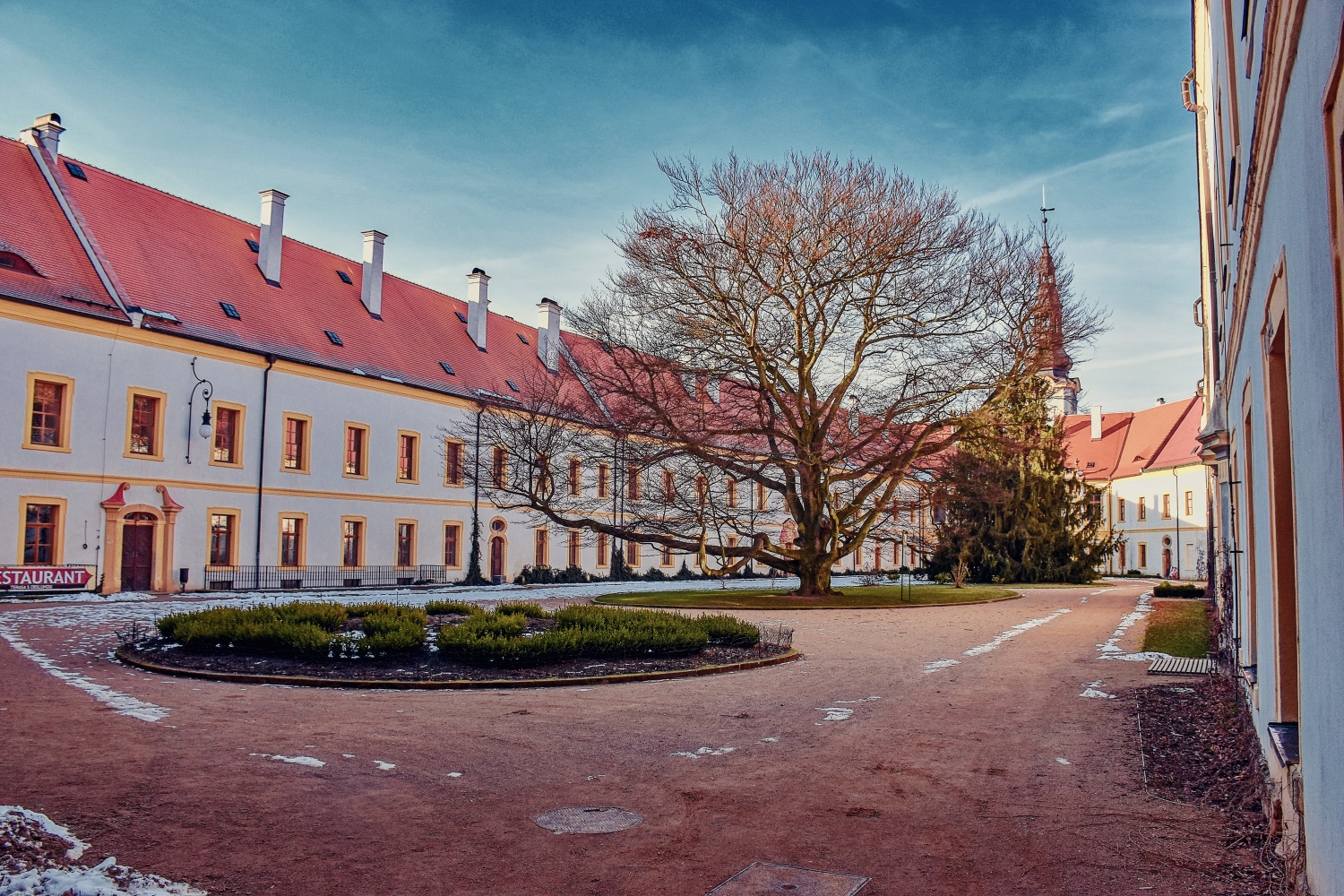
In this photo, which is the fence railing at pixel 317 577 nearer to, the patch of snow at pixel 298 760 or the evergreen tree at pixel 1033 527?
the evergreen tree at pixel 1033 527

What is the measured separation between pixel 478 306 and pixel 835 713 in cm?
4201

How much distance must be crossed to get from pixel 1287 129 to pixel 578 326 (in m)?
24.7

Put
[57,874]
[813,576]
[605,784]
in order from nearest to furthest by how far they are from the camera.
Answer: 1. [57,874]
2. [605,784]
3. [813,576]

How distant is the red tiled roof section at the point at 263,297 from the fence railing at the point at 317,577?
7.71 metres

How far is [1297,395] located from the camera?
13.9 feet

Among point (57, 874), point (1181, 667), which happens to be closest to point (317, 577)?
point (1181, 667)

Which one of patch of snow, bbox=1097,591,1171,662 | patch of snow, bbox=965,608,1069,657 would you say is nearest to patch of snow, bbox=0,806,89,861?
patch of snow, bbox=965,608,1069,657

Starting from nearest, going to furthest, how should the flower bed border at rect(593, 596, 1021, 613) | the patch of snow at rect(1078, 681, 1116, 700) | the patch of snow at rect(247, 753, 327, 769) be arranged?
the patch of snow at rect(247, 753, 327, 769), the patch of snow at rect(1078, 681, 1116, 700), the flower bed border at rect(593, 596, 1021, 613)

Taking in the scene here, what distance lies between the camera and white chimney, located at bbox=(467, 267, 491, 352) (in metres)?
49.2

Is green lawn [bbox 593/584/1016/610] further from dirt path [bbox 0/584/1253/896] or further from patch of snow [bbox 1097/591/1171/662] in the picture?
dirt path [bbox 0/584/1253/896]

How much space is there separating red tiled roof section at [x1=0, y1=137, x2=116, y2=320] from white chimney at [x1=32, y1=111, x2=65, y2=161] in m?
0.66

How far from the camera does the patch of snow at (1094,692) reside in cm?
1113

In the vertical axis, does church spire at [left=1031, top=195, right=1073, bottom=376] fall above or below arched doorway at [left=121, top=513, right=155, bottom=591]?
above

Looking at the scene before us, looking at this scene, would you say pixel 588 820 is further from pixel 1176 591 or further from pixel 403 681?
pixel 1176 591
